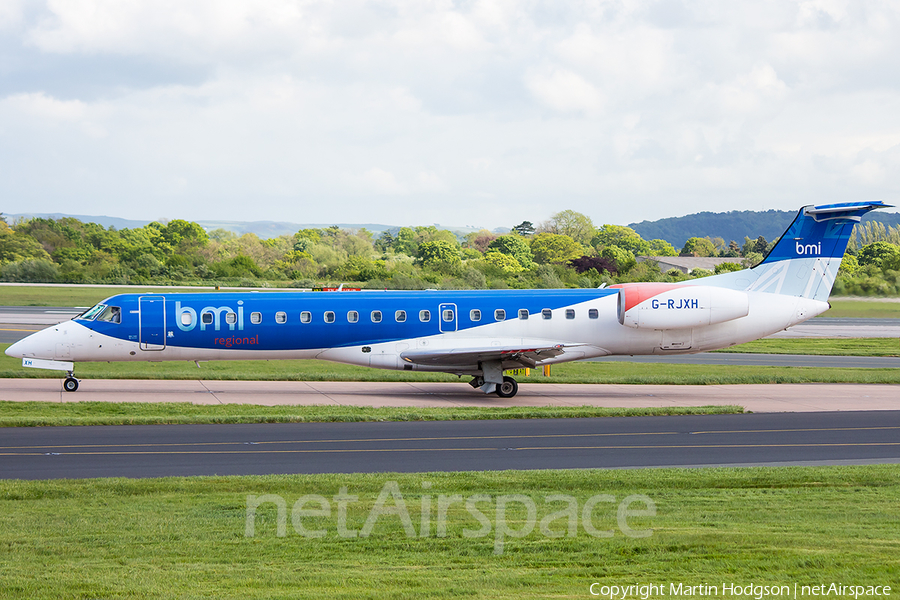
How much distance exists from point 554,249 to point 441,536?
115 metres

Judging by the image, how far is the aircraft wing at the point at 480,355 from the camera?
77.0 feet

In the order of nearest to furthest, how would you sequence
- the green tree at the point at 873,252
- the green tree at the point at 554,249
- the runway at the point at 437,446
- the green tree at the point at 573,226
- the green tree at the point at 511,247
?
the runway at the point at 437,446
the green tree at the point at 873,252
the green tree at the point at 511,247
the green tree at the point at 554,249
the green tree at the point at 573,226

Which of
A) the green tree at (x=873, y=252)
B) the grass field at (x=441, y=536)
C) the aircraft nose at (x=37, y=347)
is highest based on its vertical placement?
the green tree at (x=873, y=252)

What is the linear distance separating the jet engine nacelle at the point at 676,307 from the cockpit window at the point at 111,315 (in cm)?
1471

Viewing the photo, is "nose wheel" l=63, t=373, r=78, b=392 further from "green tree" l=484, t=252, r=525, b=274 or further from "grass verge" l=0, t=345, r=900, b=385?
"green tree" l=484, t=252, r=525, b=274

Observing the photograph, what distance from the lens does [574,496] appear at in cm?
1198

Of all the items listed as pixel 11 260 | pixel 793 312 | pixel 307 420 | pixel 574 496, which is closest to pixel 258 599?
pixel 574 496

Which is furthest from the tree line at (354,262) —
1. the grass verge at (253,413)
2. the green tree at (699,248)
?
the grass verge at (253,413)

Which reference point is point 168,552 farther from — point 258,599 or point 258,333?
point 258,333

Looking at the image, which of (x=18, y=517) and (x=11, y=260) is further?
(x=11, y=260)

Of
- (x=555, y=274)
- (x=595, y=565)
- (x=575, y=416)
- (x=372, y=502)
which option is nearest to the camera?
(x=595, y=565)

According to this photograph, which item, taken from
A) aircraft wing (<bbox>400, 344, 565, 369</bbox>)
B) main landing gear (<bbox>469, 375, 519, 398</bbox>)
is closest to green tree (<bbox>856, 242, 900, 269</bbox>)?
aircraft wing (<bbox>400, 344, 565, 369</bbox>)

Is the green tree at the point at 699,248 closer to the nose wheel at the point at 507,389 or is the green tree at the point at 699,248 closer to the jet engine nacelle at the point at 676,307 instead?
the jet engine nacelle at the point at 676,307

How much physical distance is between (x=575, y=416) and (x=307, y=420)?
260 inches
